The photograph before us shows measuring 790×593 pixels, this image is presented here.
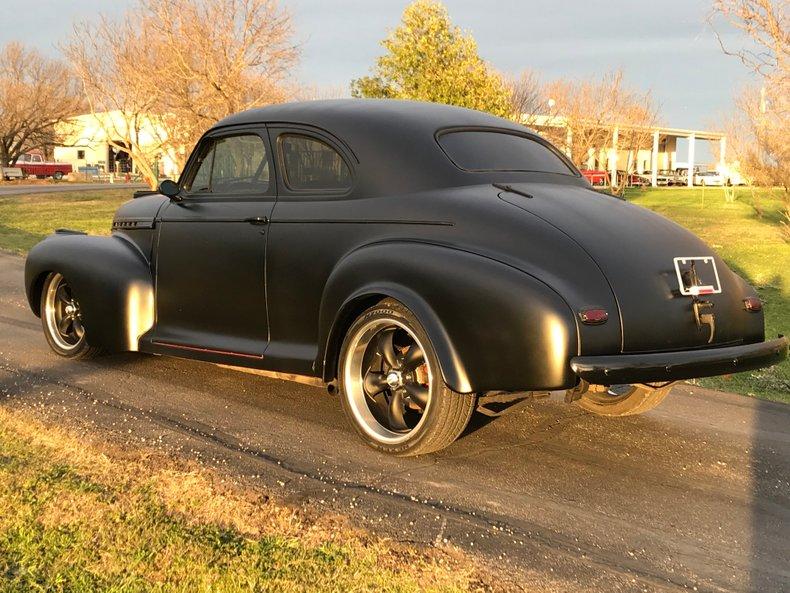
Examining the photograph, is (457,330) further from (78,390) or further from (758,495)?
(78,390)

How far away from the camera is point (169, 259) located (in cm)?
558

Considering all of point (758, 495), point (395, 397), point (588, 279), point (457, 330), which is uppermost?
point (588, 279)

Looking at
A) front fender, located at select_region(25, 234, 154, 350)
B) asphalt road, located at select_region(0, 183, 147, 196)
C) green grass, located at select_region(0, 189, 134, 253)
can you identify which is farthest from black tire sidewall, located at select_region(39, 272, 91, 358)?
asphalt road, located at select_region(0, 183, 147, 196)

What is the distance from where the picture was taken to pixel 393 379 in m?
4.36

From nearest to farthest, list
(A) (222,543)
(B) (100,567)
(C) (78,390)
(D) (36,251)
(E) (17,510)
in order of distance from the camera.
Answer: (B) (100,567), (A) (222,543), (E) (17,510), (C) (78,390), (D) (36,251)

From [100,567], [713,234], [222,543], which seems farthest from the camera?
[713,234]

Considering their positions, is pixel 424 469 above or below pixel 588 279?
below

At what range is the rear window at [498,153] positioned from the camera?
15.2 ft

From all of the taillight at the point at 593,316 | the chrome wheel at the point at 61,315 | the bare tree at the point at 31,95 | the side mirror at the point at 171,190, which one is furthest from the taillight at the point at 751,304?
the bare tree at the point at 31,95

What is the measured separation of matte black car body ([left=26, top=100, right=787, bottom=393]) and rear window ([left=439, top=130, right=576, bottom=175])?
67mm

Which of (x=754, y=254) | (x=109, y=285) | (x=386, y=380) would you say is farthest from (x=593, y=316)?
(x=754, y=254)

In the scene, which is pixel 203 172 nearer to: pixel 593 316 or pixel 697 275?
pixel 593 316

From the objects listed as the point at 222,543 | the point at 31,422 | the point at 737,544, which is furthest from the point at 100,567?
the point at 737,544

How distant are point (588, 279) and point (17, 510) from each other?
2.54 metres
